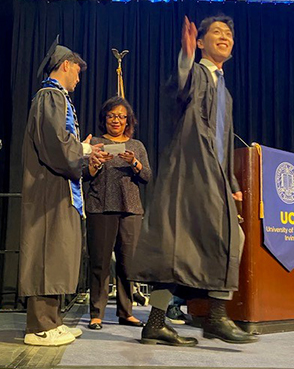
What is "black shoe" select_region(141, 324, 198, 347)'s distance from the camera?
207 centimetres

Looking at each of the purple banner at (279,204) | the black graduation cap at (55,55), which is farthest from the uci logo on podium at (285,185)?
the black graduation cap at (55,55)

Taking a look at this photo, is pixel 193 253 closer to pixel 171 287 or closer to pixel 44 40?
pixel 171 287

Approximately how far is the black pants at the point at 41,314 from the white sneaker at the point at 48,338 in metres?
0.02

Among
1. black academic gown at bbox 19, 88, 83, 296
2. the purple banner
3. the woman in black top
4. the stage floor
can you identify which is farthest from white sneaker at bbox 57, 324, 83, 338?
the purple banner

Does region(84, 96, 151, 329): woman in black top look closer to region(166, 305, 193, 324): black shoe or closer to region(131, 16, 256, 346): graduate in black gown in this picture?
region(166, 305, 193, 324): black shoe

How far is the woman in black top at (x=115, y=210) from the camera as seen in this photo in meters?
2.78

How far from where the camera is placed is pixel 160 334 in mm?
2084

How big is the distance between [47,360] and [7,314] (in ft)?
6.05

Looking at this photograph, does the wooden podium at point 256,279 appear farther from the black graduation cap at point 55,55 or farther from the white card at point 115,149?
the black graduation cap at point 55,55

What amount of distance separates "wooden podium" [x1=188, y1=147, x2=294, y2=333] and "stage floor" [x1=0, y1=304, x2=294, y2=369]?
0.09m

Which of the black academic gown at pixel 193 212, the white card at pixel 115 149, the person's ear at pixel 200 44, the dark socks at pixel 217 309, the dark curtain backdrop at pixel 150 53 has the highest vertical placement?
the dark curtain backdrop at pixel 150 53

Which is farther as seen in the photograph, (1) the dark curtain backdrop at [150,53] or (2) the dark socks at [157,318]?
(1) the dark curtain backdrop at [150,53]

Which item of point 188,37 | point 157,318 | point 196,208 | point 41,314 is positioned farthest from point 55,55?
point 157,318

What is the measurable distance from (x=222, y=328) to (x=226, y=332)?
2cm
